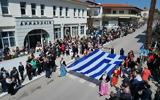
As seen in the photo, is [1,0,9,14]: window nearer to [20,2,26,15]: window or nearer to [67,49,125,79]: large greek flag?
[20,2,26,15]: window

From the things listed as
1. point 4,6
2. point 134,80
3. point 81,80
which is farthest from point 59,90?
point 4,6

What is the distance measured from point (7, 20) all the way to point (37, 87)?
9.28 meters

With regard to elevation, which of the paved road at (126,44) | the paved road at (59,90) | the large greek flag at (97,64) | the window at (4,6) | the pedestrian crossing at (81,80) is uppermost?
the window at (4,6)

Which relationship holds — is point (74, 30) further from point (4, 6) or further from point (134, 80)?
point (134, 80)

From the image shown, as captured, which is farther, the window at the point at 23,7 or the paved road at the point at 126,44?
the paved road at the point at 126,44

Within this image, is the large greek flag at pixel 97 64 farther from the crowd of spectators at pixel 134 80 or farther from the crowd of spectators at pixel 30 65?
the crowd of spectators at pixel 30 65

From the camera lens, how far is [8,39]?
1962 centimetres

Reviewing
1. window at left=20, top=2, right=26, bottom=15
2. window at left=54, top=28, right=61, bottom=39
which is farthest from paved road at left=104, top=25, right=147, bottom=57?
window at left=20, top=2, right=26, bottom=15

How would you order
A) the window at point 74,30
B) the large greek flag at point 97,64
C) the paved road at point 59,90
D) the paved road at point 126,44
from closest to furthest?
the paved road at point 59,90
the large greek flag at point 97,64
the paved road at point 126,44
the window at point 74,30

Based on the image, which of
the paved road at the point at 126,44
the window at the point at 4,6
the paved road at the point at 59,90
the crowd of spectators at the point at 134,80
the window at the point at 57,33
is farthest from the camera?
the window at the point at 57,33

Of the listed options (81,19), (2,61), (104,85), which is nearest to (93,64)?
(104,85)

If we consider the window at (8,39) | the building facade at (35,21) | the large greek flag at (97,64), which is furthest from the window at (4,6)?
the large greek flag at (97,64)

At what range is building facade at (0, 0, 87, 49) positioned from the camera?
19283 millimetres

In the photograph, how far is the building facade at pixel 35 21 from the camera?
19.3 m
